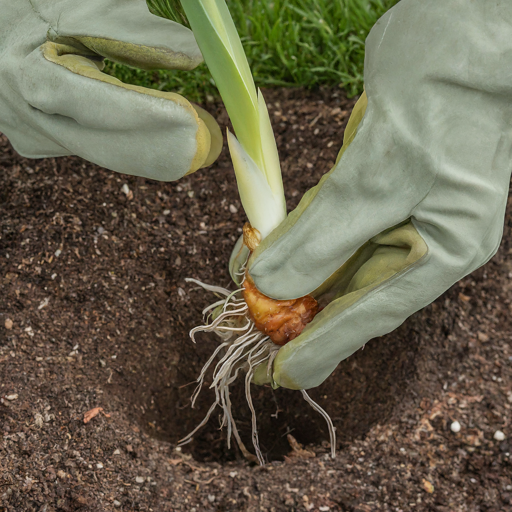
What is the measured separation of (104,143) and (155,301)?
680mm

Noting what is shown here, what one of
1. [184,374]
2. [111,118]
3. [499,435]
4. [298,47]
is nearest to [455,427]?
[499,435]

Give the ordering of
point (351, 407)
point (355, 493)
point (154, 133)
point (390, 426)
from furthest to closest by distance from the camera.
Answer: point (351, 407) → point (390, 426) → point (355, 493) → point (154, 133)

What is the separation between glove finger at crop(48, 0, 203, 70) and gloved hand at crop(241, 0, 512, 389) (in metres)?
0.33

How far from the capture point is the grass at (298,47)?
5.32 ft

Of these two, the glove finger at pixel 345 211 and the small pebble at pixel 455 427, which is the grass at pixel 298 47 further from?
the small pebble at pixel 455 427

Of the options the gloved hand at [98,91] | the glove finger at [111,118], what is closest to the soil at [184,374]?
the gloved hand at [98,91]

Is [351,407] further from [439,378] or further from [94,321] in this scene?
[94,321]

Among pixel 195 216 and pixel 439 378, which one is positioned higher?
pixel 195 216

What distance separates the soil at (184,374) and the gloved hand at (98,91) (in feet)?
1.49

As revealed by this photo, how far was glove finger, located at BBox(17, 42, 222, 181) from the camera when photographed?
79 centimetres

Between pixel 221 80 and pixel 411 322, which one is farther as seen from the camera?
pixel 411 322

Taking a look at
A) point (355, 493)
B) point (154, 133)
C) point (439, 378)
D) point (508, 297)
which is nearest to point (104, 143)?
point (154, 133)

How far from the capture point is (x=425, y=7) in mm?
709

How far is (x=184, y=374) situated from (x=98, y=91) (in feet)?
2.87
